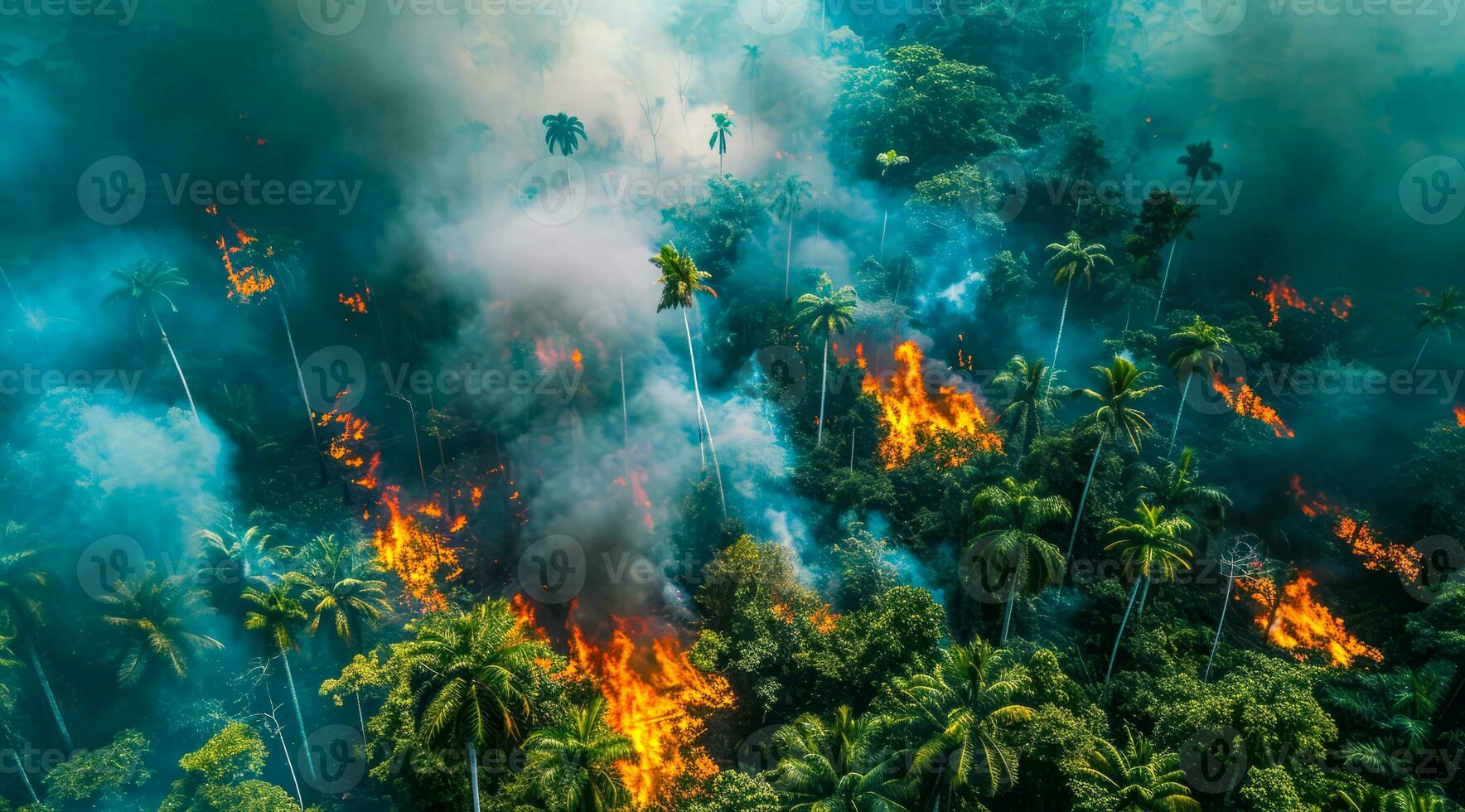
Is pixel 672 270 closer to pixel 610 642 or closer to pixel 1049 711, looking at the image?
pixel 610 642

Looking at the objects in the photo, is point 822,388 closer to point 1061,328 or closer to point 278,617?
point 1061,328

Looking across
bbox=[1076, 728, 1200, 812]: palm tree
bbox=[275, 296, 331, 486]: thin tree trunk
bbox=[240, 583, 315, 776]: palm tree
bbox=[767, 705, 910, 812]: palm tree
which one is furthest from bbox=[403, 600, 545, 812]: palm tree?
bbox=[275, 296, 331, 486]: thin tree trunk

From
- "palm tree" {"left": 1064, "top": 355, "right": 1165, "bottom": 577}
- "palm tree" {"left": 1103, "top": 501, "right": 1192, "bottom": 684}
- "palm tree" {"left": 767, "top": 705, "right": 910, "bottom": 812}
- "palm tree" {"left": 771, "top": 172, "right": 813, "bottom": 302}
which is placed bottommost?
"palm tree" {"left": 767, "top": 705, "right": 910, "bottom": 812}

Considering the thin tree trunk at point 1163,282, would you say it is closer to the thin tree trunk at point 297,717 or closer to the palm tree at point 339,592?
the palm tree at point 339,592

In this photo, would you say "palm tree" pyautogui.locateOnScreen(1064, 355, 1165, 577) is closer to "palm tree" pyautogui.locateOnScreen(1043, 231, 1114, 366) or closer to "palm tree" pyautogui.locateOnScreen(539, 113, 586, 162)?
"palm tree" pyautogui.locateOnScreen(1043, 231, 1114, 366)

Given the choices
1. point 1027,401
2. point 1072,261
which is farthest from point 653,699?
point 1072,261

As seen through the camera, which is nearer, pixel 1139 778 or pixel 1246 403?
pixel 1139 778
